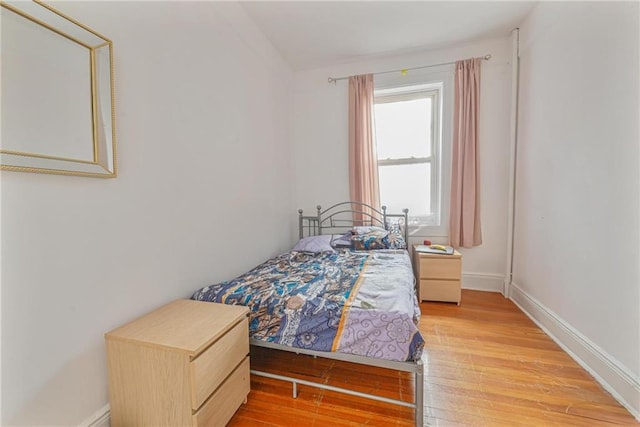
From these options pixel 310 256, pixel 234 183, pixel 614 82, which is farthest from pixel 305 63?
pixel 614 82

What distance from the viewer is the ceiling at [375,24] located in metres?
2.30

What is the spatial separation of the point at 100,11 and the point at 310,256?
2.13m

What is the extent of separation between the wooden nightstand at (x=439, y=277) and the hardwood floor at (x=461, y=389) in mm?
623

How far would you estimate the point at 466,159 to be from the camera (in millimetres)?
2914

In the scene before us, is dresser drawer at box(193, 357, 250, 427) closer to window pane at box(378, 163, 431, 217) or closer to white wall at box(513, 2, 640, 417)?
white wall at box(513, 2, 640, 417)

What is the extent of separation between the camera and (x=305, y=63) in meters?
3.27

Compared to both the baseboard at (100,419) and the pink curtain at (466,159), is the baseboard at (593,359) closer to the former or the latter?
the pink curtain at (466,159)

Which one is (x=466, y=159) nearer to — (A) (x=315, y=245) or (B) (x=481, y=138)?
(B) (x=481, y=138)

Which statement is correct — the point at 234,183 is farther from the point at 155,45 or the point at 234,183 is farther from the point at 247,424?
the point at 247,424

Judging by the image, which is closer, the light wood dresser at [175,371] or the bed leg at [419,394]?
the light wood dresser at [175,371]

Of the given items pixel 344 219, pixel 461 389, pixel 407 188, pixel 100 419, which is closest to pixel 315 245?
pixel 344 219

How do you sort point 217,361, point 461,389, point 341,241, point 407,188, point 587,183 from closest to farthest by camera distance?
1. point 217,361
2. point 461,389
3. point 587,183
4. point 341,241
5. point 407,188

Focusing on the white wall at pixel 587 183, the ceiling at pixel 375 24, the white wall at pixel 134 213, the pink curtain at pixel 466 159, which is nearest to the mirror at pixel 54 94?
the white wall at pixel 134 213

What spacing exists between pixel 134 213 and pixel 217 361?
84 cm
